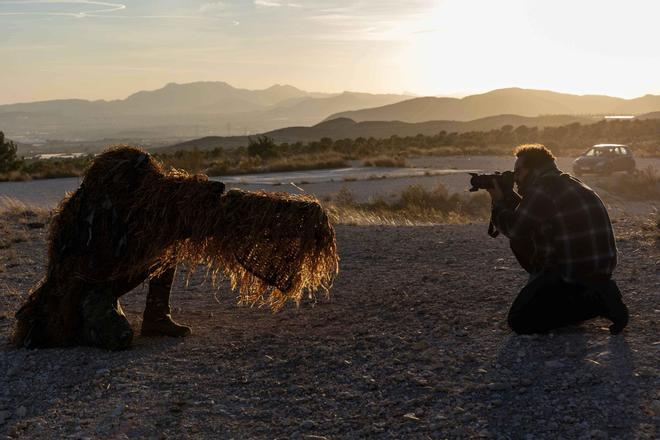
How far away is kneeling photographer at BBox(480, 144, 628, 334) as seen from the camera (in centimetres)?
537

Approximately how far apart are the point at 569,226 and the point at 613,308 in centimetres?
73

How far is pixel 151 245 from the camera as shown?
566 centimetres

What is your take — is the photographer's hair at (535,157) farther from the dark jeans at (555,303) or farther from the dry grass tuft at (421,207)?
the dry grass tuft at (421,207)

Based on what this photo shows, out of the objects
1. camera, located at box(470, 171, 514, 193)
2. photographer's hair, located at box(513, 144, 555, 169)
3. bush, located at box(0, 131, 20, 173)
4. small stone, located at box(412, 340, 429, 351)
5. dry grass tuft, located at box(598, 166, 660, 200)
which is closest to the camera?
small stone, located at box(412, 340, 429, 351)

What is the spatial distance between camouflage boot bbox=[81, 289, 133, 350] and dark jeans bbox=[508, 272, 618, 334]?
3235mm

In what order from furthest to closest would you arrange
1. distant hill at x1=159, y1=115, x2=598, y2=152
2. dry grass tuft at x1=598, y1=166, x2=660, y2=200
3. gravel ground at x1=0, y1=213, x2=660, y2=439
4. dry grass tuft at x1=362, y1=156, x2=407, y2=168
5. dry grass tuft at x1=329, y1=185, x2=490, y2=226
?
1. distant hill at x1=159, y1=115, x2=598, y2=152
2. dry grass tuft at x1=362, y1=156, x2=407, y2=168
3. dry grass tuft at x1=598, y1=166, x2=660, y2=200
4. dry grass tuft at x1=329, y1=185, x2=490, y2=226
5. gravel ground at x1=0, y1=213, x2=660, y2=439

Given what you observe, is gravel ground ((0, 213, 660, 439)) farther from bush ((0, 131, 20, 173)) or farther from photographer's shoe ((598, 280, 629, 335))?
bush ((0, 131, 20, 173))

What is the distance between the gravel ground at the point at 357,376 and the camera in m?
4.25

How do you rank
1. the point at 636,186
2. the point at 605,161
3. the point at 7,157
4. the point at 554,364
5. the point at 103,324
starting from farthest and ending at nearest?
the point at 7,157
the point at 605,161
the point at 636,186
the point at 103,324
the point at 554,364

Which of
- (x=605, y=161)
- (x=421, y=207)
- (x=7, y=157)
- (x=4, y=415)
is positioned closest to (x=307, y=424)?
(x=4, y=415)

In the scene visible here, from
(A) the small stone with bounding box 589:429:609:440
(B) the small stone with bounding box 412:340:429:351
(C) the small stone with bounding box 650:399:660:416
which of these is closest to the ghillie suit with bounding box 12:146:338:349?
(B) the small stone with bounding box 412:340:429:351

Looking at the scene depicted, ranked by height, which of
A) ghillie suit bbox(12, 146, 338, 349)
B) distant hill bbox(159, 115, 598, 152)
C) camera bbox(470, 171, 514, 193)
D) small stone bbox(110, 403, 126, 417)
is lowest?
small stone bbox(110, 403, 126, 417)

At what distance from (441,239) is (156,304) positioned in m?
5.79

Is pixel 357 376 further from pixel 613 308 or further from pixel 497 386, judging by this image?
pixel 613 308
